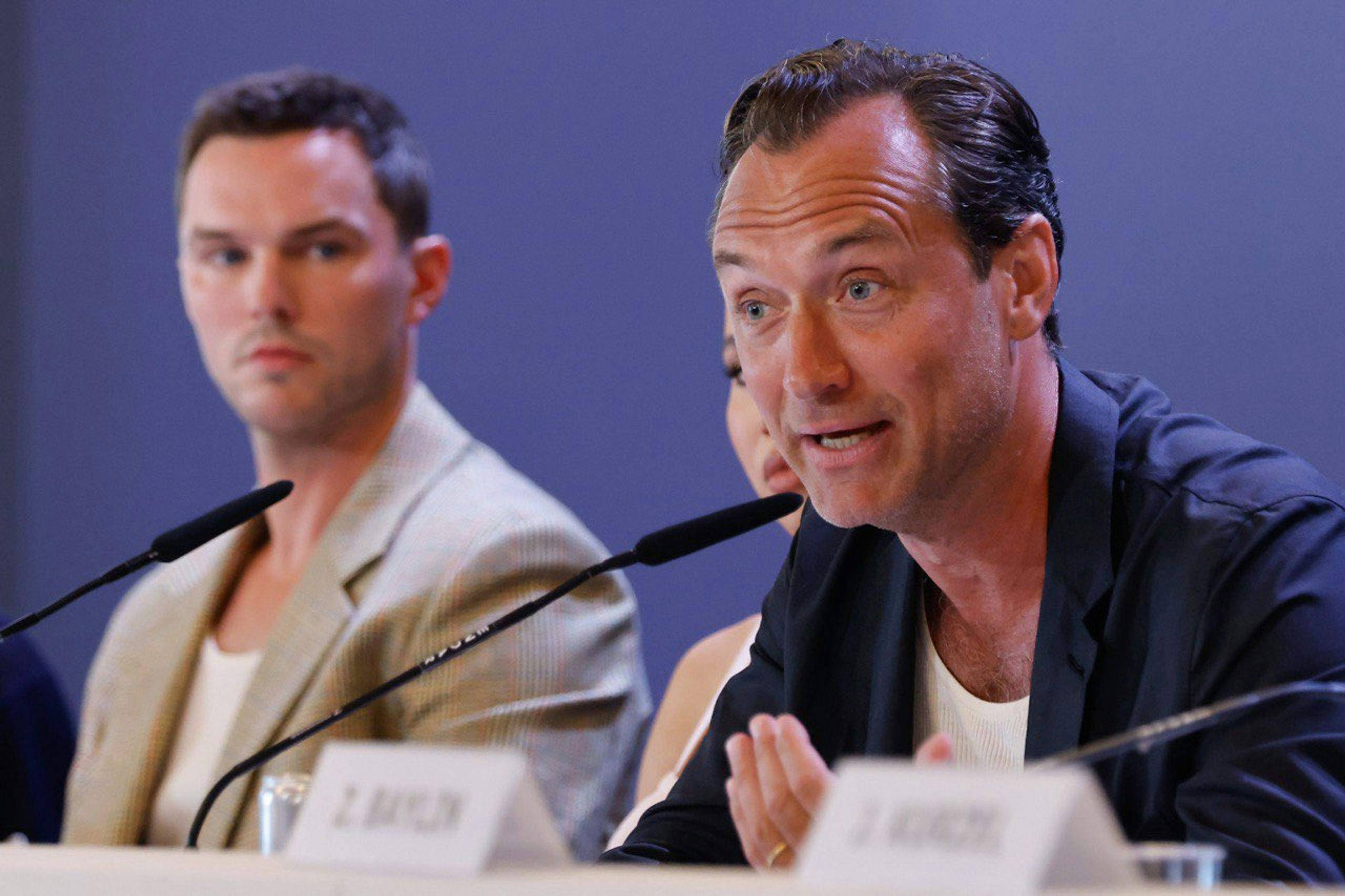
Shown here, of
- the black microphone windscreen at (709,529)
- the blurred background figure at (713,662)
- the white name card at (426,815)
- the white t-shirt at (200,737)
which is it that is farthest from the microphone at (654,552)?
the white t-shirt at (200,737)

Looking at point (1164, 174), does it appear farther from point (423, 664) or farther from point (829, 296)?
point (423, 664)

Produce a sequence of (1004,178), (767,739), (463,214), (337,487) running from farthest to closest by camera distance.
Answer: (463,214) → (337,487) → (1004,178) → (767,739)

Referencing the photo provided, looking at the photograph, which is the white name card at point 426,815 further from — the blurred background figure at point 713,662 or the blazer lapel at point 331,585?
the blazer lapel at point 331,585

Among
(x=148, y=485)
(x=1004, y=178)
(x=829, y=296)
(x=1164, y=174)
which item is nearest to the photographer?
(x=829, y=296)

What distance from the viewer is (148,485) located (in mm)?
3387

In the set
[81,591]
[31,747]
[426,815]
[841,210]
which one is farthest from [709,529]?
[31,747]

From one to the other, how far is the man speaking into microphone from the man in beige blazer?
32.2 inches

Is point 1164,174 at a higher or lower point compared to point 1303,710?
higher

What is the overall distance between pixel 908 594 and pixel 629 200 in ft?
4.69

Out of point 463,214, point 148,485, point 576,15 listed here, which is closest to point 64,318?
point 148,485

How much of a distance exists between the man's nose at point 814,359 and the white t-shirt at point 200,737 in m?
1.30

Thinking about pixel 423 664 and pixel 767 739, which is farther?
pixel 423 664

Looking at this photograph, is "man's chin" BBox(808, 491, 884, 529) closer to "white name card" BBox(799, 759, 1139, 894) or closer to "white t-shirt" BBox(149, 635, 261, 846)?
"white name card" BBox(799, 759, 1139, 894)

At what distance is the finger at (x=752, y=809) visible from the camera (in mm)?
1063
